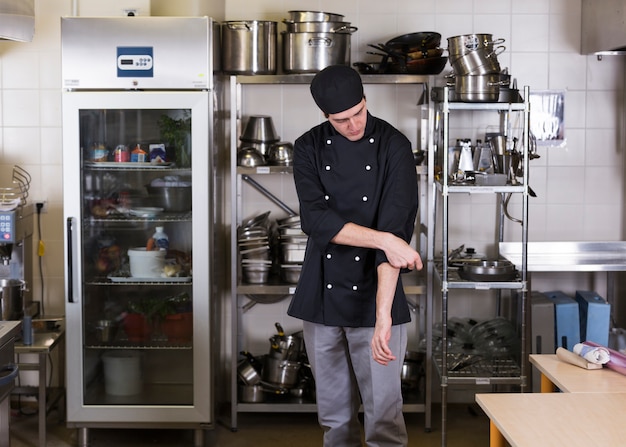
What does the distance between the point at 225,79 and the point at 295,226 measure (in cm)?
87

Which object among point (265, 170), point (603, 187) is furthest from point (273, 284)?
point (603, 187)

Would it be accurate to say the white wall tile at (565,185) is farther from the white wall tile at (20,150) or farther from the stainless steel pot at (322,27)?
Answer: the white wall tile at (20,150)

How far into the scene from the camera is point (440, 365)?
4.27 metres

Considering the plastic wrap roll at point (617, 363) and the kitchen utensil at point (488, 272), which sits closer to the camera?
the plastic wrap roll at point (617, 363)

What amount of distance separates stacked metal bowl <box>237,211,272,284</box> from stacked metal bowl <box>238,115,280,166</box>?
1.27ft

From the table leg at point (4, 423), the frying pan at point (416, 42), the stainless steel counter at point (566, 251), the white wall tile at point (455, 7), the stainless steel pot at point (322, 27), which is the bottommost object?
the table leg at point (4, 423)

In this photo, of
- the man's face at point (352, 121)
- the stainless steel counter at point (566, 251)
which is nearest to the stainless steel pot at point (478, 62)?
the stainless steel counter at point (566, 251)

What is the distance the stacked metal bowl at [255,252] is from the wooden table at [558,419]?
2066 mm

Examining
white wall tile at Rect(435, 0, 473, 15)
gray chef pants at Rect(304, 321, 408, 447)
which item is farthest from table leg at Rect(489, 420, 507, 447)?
white wall tile at Rect(435, 0, 473, 15)

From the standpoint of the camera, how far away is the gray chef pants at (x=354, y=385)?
310cm

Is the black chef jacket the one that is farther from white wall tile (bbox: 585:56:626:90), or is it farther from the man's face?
white wall tile (bbox: 585:56:626:90)

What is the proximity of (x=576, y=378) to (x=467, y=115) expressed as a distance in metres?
2.26

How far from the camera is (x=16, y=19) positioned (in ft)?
12.0

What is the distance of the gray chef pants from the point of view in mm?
3104
